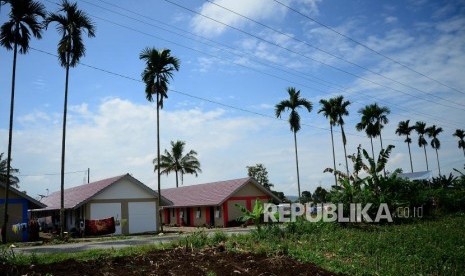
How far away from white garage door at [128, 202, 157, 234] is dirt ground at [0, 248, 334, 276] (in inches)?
878

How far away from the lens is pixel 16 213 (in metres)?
28.6

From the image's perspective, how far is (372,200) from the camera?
2475cm

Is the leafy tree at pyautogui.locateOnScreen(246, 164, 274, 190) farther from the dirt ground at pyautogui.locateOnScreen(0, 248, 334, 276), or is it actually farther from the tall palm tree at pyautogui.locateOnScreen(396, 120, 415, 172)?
the dirt ground at pyautogui.locateOnScreen(0, 248, 334, 276)

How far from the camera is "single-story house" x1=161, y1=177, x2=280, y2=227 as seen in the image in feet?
130

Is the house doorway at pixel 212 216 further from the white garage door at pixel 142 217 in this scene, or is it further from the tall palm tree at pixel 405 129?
the tall palm tree at pixel 405 129

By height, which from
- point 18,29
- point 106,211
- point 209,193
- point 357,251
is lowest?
point 357,251

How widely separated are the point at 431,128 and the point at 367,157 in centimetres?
5922

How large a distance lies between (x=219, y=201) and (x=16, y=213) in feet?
57.9

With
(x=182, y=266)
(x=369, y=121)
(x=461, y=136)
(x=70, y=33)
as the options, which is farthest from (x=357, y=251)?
(x=461, y=136)

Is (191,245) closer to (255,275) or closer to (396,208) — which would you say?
(255,275)

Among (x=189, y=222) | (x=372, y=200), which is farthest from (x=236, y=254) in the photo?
(x=189, y=222)

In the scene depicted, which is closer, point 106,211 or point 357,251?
point 357,251

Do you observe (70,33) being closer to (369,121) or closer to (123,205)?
(123,205)

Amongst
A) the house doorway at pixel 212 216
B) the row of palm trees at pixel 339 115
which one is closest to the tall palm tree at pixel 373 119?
the row of palm trees at pixel 339 115
